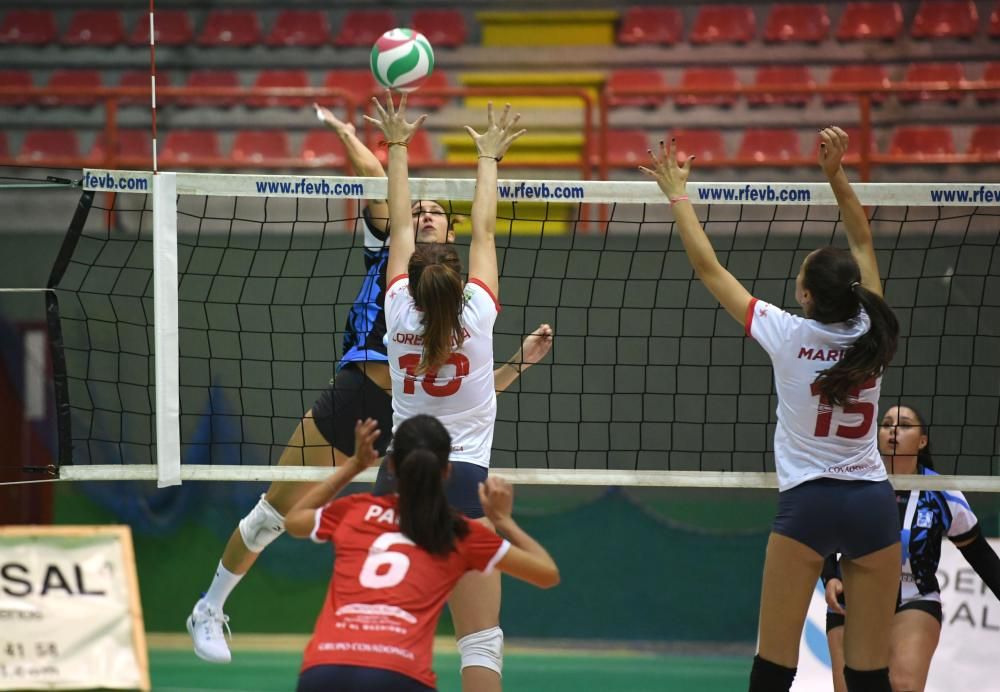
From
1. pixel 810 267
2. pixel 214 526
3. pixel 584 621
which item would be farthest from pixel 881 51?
pixel 810 267

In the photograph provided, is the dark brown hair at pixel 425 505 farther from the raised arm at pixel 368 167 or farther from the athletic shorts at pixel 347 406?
the raised arm at pixel 368 167

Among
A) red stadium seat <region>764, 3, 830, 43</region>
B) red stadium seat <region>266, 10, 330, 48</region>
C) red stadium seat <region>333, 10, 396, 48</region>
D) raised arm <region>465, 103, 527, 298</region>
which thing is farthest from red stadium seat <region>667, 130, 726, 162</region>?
raised arm <region>465, 103, 527, 298</region>

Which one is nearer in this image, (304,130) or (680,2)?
(304,130)

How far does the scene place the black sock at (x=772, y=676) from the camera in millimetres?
4172

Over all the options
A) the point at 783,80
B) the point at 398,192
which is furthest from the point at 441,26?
the point at 398,192

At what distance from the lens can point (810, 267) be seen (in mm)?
4078

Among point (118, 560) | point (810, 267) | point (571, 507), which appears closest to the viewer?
point (810, 267)

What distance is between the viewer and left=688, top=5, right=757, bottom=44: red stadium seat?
37.8 feet

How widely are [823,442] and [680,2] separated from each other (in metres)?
8.97

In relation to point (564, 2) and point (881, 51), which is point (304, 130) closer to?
point (564, 2)

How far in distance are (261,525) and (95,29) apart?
27.8 ft

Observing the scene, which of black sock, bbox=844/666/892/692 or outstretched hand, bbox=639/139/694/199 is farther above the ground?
outstretched hand, bbox=639/139/694/199

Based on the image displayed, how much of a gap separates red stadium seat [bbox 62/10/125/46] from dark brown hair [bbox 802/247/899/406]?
9781 millimetres

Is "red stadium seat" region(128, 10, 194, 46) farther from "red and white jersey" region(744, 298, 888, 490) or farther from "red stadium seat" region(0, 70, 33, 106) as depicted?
"red and white jersey" region(744, 298, 888, 490)
